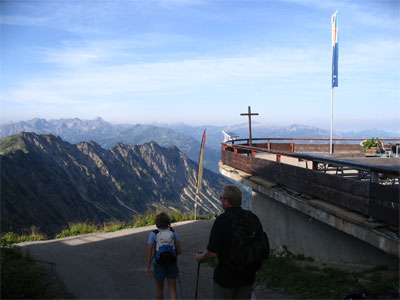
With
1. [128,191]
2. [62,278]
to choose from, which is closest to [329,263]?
[62,278]

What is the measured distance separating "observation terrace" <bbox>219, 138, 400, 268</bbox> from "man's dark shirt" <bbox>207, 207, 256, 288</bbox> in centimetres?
249

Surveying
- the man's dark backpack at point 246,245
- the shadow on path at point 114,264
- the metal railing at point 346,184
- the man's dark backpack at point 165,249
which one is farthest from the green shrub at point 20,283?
the metal railing at point 346,184

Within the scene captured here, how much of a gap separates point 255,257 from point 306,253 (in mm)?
5273

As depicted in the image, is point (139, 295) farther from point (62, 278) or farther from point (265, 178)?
point (265, 178)

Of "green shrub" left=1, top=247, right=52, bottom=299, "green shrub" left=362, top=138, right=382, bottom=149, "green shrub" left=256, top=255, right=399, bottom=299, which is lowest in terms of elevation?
"green shrub" left=256, top=255, right=399, bottom=299

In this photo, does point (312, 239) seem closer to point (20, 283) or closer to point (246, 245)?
point (246, 245)

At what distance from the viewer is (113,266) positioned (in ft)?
29.6

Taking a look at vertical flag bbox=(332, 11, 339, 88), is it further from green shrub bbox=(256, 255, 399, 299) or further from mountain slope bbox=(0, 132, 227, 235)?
mountain slope bbox=(0, 132, 227, 235)

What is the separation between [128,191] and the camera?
186 m

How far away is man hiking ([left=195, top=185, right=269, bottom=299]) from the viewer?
12.3ft

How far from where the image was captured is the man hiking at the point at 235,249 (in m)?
3.76

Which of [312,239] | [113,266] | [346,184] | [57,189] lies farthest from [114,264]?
[57,189]

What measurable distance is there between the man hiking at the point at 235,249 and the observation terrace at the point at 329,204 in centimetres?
240

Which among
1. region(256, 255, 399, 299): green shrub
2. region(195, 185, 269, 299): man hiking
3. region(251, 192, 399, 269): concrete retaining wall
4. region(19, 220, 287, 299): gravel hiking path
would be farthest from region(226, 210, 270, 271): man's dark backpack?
region(251, 192, 399, 269): concrete retaining wall
